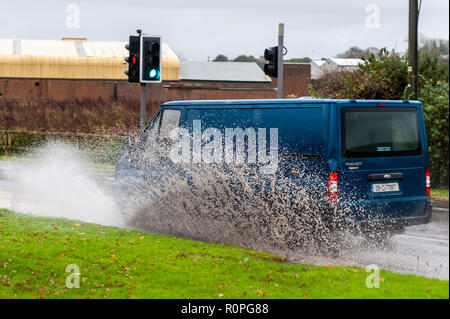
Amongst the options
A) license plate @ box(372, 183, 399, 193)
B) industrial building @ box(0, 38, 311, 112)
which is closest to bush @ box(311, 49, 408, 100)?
license plate @ box(372, 183, 399, 193)

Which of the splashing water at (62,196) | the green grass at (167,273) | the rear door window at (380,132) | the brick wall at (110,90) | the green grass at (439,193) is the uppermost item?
the brick wall at (110,90)

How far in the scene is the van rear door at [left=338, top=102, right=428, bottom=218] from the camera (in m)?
8.92

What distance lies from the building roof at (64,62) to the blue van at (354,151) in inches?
1627

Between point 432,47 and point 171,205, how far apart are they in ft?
49.7

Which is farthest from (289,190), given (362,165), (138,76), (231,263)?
(138,76)

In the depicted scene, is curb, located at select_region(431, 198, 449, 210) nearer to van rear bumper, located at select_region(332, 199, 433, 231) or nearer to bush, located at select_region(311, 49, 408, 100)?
van rear bumper, located at select_region(332, 199, 433, 231)

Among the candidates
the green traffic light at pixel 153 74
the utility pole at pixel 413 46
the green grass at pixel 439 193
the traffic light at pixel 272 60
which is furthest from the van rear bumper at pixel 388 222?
the green traffic light at pixel 153 74

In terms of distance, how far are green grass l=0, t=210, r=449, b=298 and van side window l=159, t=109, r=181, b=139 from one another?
2368 mm

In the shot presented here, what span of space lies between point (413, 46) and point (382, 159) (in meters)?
9.25

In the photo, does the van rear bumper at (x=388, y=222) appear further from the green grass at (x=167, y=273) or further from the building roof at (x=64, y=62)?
the building roof at (x=64, y=62)

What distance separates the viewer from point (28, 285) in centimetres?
676

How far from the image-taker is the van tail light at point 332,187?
8.77 m

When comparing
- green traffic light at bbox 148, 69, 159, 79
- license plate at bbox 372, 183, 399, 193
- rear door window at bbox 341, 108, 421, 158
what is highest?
green traffic light at bbox 148, 69, 159, 79

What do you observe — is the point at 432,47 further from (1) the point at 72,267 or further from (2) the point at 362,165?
(1) the point at 72,267
